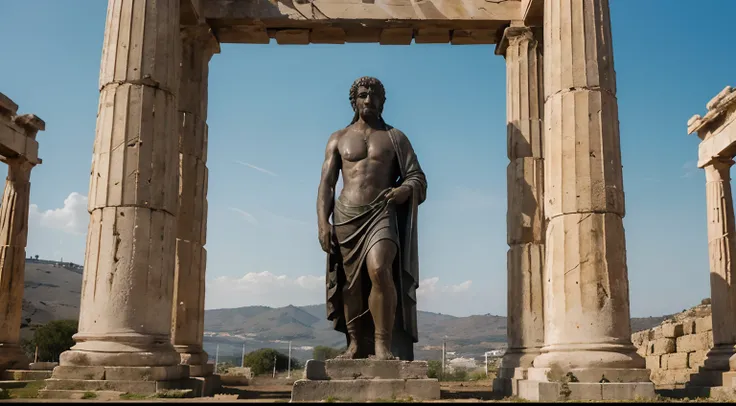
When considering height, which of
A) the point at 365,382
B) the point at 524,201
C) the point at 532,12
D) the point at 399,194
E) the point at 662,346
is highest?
the point at 532,12

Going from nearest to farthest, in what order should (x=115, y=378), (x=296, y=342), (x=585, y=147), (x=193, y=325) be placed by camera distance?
(x=115, y=378), (x=585, y=147), (x=193, y=325), (x=296, y=342)

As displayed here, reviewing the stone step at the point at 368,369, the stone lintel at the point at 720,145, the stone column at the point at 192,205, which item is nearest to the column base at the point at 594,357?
the stone step at the point at 368,369

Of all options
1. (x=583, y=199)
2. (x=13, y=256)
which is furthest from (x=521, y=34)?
(x=13, y=256)

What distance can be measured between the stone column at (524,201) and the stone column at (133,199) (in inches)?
233

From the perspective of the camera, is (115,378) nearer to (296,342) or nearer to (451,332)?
(451,332)

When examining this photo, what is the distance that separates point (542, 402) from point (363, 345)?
8.84 ft

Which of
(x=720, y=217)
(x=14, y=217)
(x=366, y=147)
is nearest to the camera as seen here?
(x=366, y=147)

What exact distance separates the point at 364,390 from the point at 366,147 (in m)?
3.61

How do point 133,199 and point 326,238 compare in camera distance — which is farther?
point 133,199

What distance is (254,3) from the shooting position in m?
14.9

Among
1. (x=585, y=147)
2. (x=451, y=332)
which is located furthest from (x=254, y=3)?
(x=451, y=332)

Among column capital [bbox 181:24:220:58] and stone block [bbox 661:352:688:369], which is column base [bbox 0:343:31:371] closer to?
column capital [bbox 181:24:220:58]

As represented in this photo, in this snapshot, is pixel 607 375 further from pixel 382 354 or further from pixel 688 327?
pixel 688 327

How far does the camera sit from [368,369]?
10.6m
